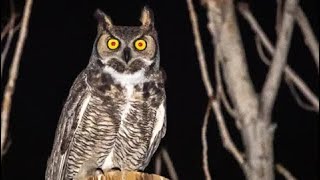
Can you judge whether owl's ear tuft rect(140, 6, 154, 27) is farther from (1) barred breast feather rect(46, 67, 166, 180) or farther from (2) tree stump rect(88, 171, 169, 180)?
(2) tree stump rect(88, 171, 169, 180)

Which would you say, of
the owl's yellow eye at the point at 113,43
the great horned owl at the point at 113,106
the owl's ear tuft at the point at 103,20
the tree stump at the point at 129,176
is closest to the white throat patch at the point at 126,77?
the great horned owl at the point at 113,106

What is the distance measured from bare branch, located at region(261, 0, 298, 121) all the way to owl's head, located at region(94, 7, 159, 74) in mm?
1224

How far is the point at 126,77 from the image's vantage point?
3324mm

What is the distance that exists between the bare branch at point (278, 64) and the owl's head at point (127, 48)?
1.22 m

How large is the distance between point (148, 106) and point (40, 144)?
6.51 metres

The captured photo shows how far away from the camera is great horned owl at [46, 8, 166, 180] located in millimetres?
3280

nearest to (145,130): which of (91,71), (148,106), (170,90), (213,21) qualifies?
(148,106)

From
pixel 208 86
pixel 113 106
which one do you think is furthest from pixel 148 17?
pixel 208 86

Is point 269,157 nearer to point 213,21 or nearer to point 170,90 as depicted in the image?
point 213,21

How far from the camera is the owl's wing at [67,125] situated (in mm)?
3279

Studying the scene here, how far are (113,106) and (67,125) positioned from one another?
29cm

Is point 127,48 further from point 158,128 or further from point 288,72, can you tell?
point 288,72

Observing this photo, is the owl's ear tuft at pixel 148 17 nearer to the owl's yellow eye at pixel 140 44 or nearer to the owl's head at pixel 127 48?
the owl's head at pixel 127 48

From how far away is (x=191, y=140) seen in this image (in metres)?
9.39
